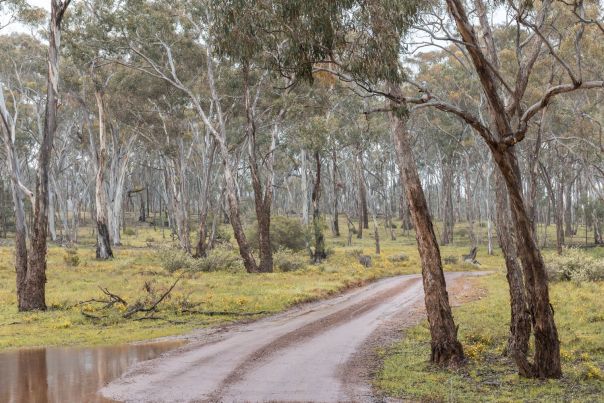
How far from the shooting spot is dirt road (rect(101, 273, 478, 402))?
948 centimetres

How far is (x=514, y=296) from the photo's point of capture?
458 inches

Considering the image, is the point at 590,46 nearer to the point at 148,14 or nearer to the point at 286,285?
the point at 286,285

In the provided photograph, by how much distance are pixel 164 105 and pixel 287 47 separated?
29644 mm

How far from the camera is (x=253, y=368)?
11.3 metres

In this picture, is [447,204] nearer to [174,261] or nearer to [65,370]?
[174,261]

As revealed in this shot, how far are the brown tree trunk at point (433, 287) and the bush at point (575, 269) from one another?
14153 millimetres

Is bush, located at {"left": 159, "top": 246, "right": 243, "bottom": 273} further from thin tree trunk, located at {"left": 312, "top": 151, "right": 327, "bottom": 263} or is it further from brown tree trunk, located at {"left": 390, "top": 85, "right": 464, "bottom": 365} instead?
brown tree trunk, located at {"left": 390, "top": 85, "right": 464, "bottom": 365}

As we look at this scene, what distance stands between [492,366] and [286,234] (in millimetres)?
29923

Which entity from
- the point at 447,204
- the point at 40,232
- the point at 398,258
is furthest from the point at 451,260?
the point at 40,232

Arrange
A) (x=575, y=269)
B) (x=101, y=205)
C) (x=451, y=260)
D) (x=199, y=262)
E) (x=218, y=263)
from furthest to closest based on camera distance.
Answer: (x=451, y=260)
(x=101, y=205)
(x=218, y=263)
(x=199, y=262)
(x=575, y=269)

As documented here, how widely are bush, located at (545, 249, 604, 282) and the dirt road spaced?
849 centimetres

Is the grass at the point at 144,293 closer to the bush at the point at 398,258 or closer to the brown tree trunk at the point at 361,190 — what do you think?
the bush at the point at 398,258

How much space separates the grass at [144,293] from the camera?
15289mm

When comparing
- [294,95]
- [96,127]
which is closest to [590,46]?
→ [294,95]
